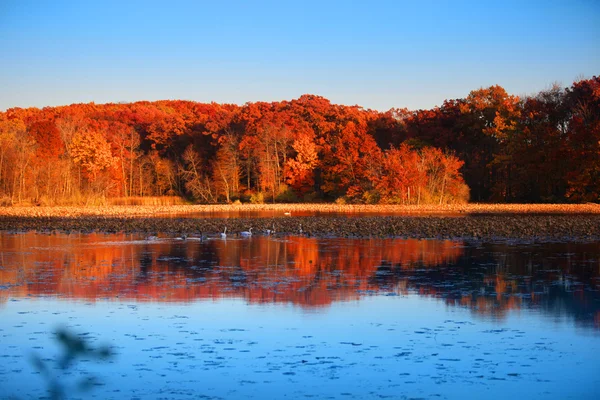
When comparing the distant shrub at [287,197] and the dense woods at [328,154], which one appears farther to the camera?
the distant shrub at [287,197]

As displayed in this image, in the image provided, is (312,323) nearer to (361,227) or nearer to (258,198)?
(361,227)

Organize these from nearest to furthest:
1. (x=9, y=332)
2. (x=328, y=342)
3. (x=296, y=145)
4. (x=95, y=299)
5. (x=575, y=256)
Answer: (x=328, y=342) < (x=9, y=332) < (x=95, y=299) < (x=575, y=256) < (x=296, y=145)

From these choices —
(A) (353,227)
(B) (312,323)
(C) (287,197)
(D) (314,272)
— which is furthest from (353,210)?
(B) (312,323)

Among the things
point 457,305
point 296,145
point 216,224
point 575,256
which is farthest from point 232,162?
point 457,305

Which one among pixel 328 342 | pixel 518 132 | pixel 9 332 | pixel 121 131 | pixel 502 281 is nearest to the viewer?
pixel 328 342

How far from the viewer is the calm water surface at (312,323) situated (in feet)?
24.3

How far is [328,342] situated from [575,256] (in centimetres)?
1103

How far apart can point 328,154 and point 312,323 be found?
4765 cm

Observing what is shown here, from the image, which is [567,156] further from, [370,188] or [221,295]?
[221,295]

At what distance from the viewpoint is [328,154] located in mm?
57469

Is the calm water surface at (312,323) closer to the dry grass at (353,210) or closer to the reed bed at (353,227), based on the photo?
the reed bed at (353,227)

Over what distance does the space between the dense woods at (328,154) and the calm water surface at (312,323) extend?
1233 inches

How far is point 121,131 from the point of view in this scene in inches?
2544

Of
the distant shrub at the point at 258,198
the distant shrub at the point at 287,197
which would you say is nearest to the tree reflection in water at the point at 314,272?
the distant shrub at the point at 258,198
